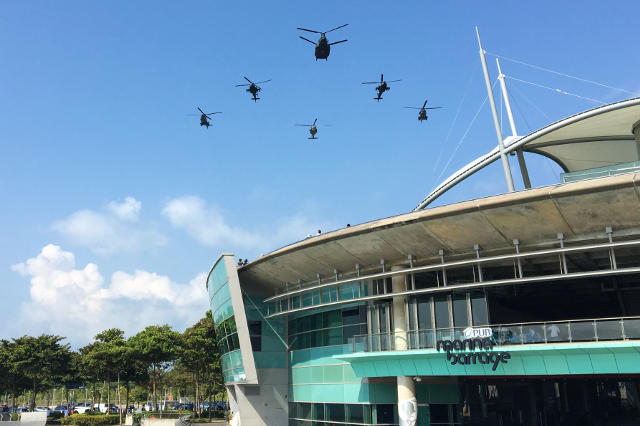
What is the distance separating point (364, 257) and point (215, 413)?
150 ft

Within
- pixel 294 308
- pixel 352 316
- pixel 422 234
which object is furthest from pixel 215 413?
pixel 422 234

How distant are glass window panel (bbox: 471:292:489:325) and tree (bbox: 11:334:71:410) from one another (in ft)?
178

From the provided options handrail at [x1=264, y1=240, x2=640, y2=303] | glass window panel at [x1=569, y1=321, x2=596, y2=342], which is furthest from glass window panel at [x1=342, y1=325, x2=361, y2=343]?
glass window panel at [x1=569, y1=321, x2=596, y2=342]

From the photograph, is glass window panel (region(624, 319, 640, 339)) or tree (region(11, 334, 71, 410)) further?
tree (region(11, 334, 71, 410))

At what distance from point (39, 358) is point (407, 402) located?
1991 inches

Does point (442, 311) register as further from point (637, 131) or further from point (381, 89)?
point (637, 131)

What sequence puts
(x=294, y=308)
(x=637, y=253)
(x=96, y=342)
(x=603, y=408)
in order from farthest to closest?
(x=96, y=342) < (x=294, y=308) < (x=603, y=408) < (x=637, y=253)

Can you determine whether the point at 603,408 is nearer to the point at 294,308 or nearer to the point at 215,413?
the point at 294,308

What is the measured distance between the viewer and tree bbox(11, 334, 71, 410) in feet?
198

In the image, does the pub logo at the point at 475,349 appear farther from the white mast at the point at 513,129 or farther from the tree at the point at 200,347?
the tree at the point at 200,347

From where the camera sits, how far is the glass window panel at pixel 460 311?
27031 millimetres

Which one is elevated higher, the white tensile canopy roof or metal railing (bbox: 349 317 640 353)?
the white tensile canopy roof

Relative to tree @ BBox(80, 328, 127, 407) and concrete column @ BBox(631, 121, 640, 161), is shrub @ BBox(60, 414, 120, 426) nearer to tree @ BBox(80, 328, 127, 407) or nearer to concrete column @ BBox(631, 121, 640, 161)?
tree @ BBox(80, 328, 127, 407)

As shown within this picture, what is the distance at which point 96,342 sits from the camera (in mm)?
63281
